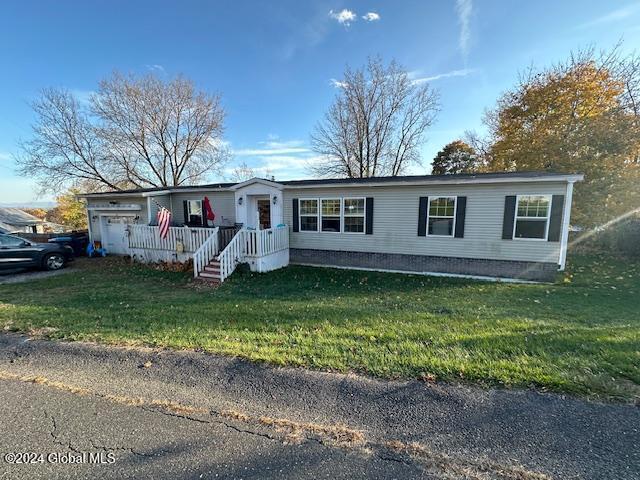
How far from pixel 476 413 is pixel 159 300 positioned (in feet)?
21.4

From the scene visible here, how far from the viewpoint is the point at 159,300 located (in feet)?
21.5

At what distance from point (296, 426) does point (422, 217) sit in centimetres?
826

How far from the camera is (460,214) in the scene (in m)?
8.95

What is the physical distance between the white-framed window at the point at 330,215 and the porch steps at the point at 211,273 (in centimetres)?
401

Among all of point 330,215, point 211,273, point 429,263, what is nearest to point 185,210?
point 211,273

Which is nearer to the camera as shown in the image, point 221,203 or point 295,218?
point 295,218

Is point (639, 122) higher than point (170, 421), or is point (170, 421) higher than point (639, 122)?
point (639, 122)

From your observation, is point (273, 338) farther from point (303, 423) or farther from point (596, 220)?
point (596, 220)

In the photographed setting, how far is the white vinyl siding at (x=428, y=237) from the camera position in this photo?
27.5 ft

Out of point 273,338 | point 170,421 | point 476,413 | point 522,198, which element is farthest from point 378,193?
point 170,421

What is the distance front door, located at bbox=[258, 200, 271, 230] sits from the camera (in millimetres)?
11695

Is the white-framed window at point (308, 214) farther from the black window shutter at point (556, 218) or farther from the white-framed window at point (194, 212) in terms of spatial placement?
the black window shutter at point (556, 218)

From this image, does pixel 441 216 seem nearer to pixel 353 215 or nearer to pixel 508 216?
pixel 508 216

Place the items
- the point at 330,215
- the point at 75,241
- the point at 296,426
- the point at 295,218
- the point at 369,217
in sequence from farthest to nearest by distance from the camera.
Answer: the point at 75,241
the point at 295,218
the point at 330,215
the point at 369,217
the point at 296,426
